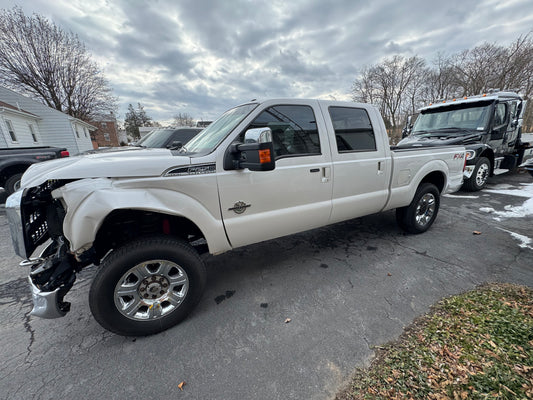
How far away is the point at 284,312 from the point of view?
2.38 meters

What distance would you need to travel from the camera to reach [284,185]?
2.52 m

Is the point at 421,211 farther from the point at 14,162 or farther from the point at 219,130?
the point at 14,162

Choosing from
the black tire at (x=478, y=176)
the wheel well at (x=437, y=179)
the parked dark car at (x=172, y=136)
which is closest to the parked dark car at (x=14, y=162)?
the parked dark car at (x=172, y=136)

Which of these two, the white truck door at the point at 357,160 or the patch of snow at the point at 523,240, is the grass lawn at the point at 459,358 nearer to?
the white truck door at the point at 357,160

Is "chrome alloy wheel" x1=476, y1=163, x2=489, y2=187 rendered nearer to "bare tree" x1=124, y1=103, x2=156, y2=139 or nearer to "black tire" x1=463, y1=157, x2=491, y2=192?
"black tire" x1=463, y1=157, x2=491, y2=192

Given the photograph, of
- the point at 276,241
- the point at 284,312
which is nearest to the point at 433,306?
the point at 284,312

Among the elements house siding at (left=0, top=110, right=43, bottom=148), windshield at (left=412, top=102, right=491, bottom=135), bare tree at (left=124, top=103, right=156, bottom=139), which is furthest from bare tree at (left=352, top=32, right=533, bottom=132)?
bare tree at (left=124, top=103, right=156, bottom=139)

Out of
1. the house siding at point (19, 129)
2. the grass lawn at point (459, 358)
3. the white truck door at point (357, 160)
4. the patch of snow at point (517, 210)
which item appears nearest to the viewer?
the grass lawn at point (459, 358)

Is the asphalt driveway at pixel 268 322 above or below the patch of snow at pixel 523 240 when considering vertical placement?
above

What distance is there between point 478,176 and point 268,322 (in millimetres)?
7702

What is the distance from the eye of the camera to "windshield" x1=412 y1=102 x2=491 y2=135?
21.7ft

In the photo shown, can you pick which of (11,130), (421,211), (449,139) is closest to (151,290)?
(421,211)

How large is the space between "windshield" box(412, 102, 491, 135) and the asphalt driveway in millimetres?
4123

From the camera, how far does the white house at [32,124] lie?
47.5 ft
